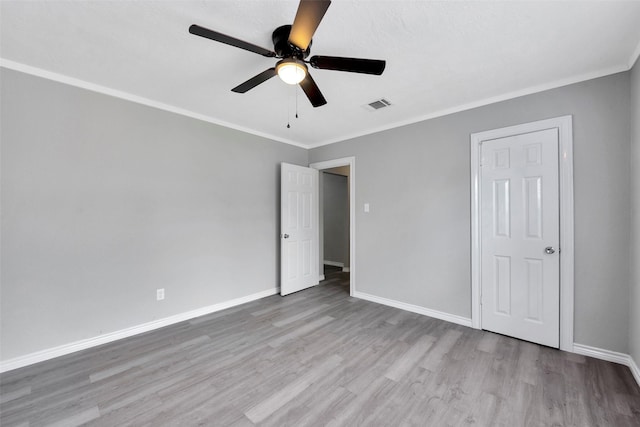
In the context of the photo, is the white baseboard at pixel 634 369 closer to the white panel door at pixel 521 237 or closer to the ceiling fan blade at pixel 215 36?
the white panel door at pixel 521 237

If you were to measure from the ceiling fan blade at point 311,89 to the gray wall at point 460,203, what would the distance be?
1.77m

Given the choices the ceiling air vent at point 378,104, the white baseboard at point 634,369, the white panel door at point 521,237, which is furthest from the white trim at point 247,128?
the white baseboard at point 634,369

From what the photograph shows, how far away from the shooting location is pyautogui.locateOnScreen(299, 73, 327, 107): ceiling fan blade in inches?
72.5

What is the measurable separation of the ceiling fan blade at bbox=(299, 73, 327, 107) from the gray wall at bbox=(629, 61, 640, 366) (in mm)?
2430

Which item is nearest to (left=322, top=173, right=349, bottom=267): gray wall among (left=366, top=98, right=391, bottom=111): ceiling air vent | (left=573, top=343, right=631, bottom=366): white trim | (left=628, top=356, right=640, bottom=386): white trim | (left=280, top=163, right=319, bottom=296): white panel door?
(left=280, top=163, right=319, bottom=296): white panel door

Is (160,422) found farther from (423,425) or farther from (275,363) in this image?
(423,425)

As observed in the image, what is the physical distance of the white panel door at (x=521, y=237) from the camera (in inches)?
96.4

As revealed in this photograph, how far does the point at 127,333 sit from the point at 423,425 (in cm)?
285

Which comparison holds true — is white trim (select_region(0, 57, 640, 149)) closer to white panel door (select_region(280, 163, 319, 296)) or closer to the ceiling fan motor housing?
white panel door (select_region(280, 163, 319, 296))

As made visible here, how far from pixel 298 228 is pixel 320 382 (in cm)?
249

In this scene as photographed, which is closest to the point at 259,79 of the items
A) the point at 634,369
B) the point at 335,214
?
the point at 634,369

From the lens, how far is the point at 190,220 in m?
Result: 3.15

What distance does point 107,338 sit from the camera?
2.55m

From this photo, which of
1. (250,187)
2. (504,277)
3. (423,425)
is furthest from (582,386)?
(250,187)
